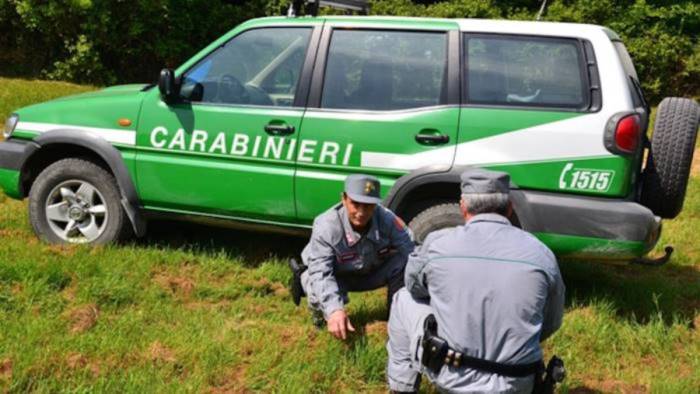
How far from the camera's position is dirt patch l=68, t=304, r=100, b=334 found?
3893mm

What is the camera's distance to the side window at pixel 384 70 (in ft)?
14.9

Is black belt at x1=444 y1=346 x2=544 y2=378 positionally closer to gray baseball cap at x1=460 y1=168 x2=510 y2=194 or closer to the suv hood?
gray baseball cap at x1=460 y1=168 x2=510 y2=194

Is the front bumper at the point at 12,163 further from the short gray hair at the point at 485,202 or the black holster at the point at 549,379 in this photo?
the black holster at the point at 549,379

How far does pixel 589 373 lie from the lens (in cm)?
382

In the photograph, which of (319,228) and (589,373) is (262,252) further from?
(589,373)

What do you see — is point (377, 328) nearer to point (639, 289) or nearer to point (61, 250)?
point (639, 289)

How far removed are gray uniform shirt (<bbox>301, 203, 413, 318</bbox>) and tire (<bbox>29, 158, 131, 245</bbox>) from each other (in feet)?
5.72

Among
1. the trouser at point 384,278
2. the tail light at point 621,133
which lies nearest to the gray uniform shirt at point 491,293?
the trouser at point 384,278

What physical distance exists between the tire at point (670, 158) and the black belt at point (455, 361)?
6.47ft

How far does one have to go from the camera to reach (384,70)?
4602 millimetres

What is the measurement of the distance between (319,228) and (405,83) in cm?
122

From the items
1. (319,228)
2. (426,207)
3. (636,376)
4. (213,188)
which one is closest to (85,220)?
(213,188)

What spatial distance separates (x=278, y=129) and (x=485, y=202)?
2.06 metres

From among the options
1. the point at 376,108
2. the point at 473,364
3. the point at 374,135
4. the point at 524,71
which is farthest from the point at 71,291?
the point at 524,71
